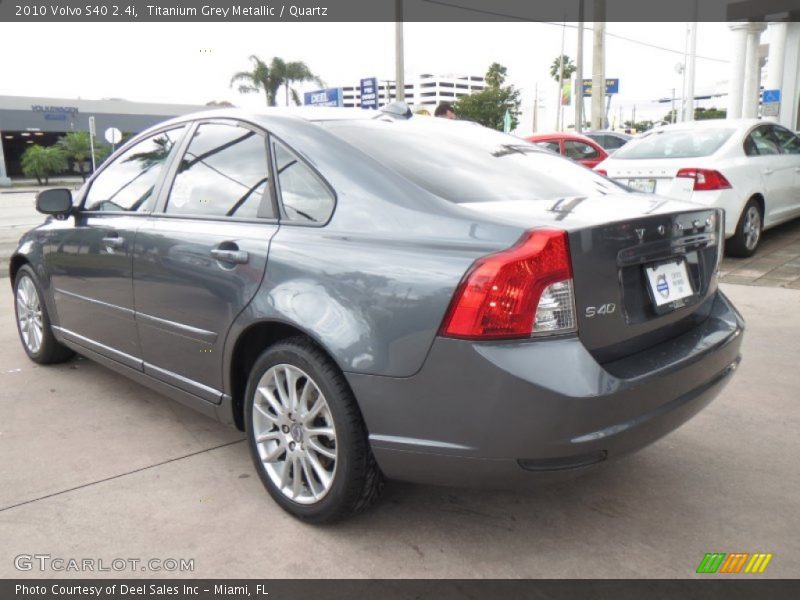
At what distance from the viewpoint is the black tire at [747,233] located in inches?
293

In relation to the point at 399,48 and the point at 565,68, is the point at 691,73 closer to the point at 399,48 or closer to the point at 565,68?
the point at 399,48

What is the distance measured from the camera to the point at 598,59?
744 inches

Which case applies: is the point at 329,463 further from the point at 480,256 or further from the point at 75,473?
the point at 75,473

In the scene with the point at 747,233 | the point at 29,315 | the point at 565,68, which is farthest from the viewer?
the point at 565,68

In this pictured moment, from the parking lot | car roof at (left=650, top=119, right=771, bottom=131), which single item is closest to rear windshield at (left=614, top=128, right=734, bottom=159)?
car roof at (left=650, top=119, right=771, bottom=131)

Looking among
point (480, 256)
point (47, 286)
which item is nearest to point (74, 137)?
point (47, 286)

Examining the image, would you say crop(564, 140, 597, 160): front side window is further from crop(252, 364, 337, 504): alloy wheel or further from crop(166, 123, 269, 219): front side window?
crop(252, 364, 337, 504): alloy wheel

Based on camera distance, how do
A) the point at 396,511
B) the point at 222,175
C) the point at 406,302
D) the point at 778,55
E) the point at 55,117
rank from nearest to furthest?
the point at 406,302, the point at 396,511, the point at 222,175, the point at 778,55, the point at 55,117

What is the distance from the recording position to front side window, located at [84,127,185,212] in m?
3.50

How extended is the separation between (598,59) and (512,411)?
18.8m

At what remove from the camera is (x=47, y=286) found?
4.29 metres

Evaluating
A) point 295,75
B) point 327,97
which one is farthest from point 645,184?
point 295,75

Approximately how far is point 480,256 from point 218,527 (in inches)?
56.6

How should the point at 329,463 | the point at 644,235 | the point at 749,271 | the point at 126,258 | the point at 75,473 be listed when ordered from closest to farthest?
the point at 644,235 < the point at 329,463 < the point at 75,473 < the point at 126,258 < the point at 749,271
